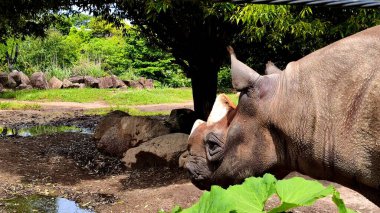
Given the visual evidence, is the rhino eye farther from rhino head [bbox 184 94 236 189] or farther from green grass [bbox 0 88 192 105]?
green grass [bbox 0 88 192 105]

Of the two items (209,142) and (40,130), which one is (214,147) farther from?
(40,130)

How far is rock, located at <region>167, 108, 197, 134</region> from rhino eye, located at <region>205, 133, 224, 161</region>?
22.2 ft

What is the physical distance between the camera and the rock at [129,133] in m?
8.91

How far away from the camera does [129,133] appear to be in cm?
901

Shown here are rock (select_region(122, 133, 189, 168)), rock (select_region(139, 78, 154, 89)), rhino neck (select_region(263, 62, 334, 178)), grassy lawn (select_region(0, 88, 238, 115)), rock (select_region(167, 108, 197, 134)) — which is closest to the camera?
rhino neck (select_region(263, 62, 334, 178))

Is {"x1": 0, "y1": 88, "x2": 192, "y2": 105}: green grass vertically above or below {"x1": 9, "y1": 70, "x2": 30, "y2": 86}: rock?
below

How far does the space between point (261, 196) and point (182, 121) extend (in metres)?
8.83

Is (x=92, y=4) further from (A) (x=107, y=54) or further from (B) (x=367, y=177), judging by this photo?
(A) (x=107, y=54)

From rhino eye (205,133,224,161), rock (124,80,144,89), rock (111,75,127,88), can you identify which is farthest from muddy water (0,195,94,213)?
rock (124,80,144,89)

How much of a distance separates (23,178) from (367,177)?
253 inches

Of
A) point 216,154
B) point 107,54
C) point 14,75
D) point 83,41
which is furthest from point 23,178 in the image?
point 83,41

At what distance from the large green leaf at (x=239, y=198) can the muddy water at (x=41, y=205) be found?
5239 millimetres

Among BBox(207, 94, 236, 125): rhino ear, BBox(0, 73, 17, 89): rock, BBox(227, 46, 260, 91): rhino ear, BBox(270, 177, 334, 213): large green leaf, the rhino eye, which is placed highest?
BBox(227, 46, 260, 91): rhino ear

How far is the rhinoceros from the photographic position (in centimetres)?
223
